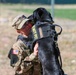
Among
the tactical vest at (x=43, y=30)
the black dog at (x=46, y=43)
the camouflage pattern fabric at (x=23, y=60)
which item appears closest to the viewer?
the black dog at (x=46, y=43)

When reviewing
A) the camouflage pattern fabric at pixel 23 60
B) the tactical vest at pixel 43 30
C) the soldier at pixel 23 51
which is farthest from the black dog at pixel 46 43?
the camouflage pattern fabric at pixel 23 60

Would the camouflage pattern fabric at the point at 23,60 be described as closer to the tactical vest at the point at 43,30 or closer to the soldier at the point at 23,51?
the soldier at the point at 23,51

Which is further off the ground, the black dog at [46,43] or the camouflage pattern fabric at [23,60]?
the black dog at [46,43]

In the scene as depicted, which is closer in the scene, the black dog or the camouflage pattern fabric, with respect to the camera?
the black dog

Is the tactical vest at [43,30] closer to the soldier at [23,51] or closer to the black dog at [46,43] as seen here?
the black dog at [46,43]

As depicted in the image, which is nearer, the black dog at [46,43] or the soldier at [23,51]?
the black dog at [46,43]

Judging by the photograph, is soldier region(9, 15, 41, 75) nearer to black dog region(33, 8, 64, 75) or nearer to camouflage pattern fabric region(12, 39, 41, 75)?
camouflage pattern fabric region(12, 39, 41, 75)

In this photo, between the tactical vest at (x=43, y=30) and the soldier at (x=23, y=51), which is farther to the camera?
the soldier at (x=23, y=51)

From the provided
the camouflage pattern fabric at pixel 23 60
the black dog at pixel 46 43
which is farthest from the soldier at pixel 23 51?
the black dog at pixel 46 43

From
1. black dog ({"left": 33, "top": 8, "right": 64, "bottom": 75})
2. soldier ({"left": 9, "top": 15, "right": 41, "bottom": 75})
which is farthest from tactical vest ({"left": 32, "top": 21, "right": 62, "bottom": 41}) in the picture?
soldier ({"left": 9, "top": 15, "right": 41, "bottom": 75})

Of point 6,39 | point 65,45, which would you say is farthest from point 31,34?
point 6,39

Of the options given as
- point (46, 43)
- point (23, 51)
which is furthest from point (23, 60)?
point (46, 43)

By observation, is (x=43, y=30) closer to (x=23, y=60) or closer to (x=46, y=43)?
(x=46, y=43)

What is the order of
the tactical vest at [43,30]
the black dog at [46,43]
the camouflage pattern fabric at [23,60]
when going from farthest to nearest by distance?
the camouflage pattern fabric at [23,60] < the tactical vest at [43,30] < the black dog at [46,43]
